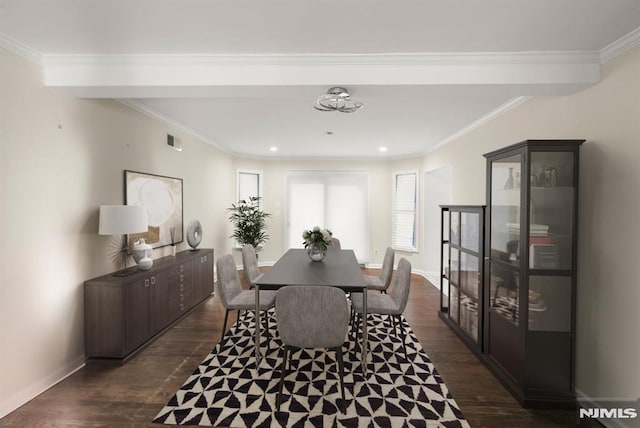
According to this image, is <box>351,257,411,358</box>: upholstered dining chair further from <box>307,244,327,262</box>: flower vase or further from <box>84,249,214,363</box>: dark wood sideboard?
<box>84,249,214,363</box>: dark wood sideboard

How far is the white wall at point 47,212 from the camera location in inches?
81.7

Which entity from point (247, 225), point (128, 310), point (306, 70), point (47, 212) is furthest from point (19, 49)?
point (247, 225)

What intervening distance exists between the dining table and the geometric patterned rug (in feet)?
0.54

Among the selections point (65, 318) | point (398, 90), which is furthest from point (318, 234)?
point (65, 318)

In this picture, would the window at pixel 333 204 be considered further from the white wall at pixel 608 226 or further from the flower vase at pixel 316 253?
the white wall at pixel 608 226

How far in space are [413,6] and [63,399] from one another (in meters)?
3.64

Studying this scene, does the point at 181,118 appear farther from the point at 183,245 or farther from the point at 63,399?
the point at 63,399

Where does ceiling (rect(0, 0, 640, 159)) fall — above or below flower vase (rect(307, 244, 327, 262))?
above

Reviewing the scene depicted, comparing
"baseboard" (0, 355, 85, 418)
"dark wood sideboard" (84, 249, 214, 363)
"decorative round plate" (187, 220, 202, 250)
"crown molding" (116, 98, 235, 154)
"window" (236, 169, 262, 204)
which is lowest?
"baseboard" (0, 355, 85, 418)

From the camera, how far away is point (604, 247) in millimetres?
2059

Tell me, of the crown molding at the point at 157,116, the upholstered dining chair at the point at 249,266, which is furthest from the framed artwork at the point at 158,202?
the upholstered dining chair at the point at 249,266

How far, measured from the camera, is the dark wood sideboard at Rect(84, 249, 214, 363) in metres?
2.66

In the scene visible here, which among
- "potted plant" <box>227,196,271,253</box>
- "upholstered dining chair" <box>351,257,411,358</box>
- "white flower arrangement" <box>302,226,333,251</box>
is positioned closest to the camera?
"upholstered dining chair" <box>351,257,411,358</box>
